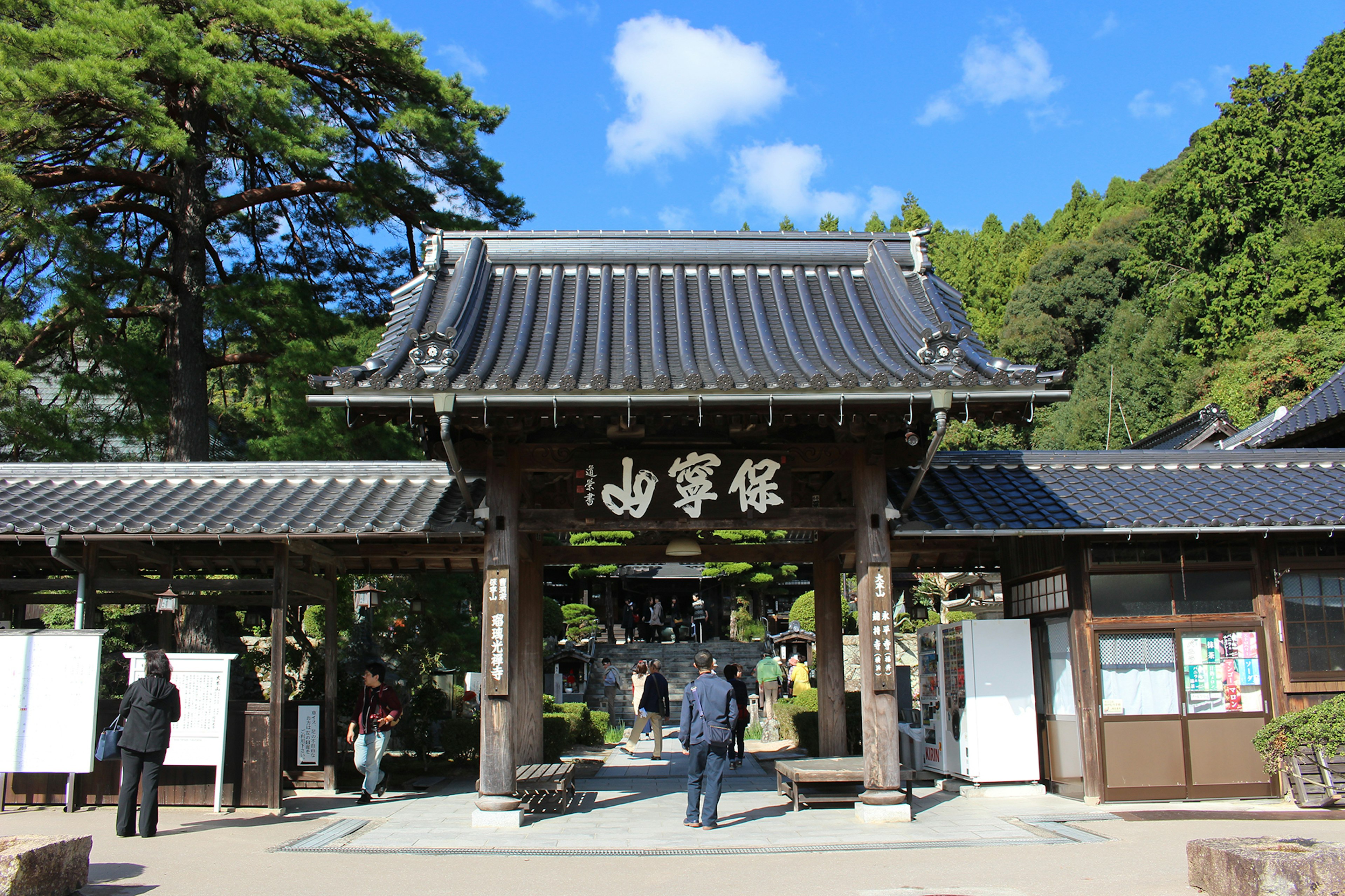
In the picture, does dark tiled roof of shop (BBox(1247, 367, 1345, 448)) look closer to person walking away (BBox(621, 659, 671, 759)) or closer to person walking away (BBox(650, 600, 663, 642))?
person walking away (BBox(621, 659, 671, 759))

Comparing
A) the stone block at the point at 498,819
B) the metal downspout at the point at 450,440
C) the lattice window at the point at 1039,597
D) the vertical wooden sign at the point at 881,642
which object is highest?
the metal downspout at the point at 450,440

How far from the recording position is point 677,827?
382 inches

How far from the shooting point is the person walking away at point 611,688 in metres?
29.6

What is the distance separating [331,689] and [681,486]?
5951 millimetres

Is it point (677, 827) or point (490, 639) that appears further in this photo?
point (490, 639)

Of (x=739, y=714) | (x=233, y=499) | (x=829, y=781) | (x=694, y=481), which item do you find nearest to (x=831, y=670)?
(x=739, y=714)

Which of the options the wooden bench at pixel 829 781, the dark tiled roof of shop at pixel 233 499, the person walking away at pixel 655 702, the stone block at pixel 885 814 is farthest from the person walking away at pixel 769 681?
the stone block at pixel 885 814

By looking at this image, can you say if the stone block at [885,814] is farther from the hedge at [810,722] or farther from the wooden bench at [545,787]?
the wooden bench at [545,787]

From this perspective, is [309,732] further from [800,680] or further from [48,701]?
[800,680]

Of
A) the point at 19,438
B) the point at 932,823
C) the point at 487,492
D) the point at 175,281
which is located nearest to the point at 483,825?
the point at 487,492

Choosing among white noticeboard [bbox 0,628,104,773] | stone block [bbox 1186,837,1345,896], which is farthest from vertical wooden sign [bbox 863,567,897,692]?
white noticeboard [bbox 0,628,104,773]

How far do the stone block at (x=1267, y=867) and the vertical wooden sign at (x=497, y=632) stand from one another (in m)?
6.21

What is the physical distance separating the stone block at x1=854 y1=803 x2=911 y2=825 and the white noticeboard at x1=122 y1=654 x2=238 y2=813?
6912 mm

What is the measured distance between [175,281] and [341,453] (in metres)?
5.03
